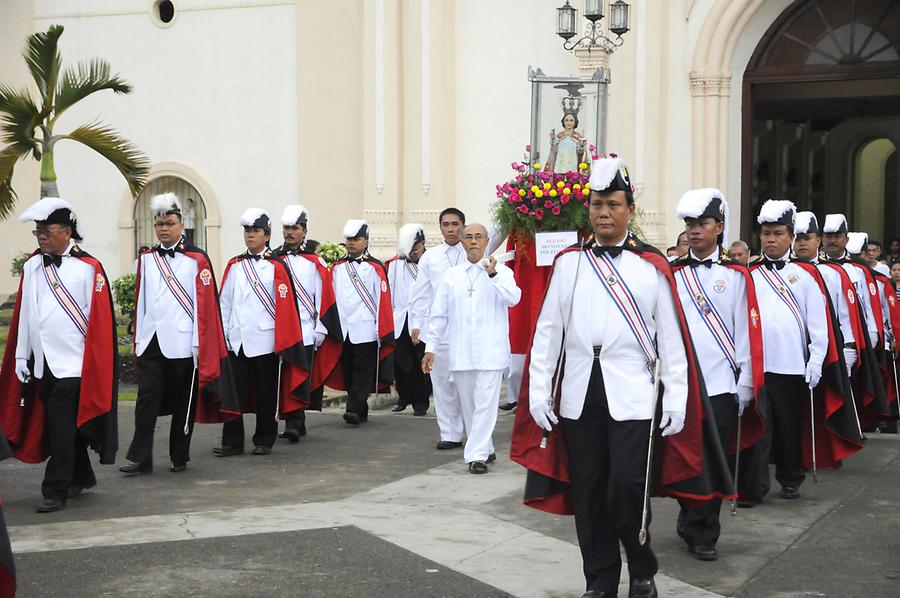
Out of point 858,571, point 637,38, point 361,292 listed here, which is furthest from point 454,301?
point 637,38

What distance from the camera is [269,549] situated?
6996 millimetres

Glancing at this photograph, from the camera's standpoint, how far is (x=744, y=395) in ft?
24.7

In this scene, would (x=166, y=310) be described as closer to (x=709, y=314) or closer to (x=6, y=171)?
Result: (x=709, y=314)

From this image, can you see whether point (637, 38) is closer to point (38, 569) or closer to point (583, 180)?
point (583, 180)

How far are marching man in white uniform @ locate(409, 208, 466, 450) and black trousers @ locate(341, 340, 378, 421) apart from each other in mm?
938

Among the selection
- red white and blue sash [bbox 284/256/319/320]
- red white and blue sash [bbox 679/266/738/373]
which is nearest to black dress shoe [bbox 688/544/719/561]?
red white and blue sash [bbox 679/266/738/373]

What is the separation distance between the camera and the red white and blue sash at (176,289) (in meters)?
9.73

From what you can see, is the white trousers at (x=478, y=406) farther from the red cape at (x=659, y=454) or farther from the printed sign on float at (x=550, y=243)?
the red cape at (x=659, y=454)

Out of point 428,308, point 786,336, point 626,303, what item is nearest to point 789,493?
point 786,336

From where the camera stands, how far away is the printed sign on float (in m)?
10.9

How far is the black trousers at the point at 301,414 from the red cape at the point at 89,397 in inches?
97.1

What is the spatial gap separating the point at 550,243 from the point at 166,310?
3.35 m

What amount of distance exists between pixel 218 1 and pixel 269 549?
1793 centimetres

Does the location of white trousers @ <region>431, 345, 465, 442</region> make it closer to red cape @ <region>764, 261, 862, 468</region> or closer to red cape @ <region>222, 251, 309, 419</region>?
red cape @ <region>222, 251, 309, 419</region>
